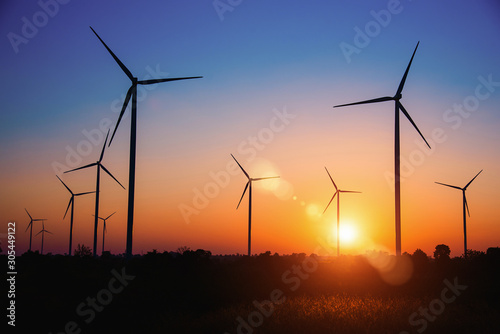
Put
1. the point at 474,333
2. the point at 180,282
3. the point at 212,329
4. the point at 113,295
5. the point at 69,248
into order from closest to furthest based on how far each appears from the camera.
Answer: the point at 474,333 → the point at 212,329 → the point at 113,295 → the point at 180,282 → the point at 69,248

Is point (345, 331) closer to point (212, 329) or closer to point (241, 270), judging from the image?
point (212, 329)

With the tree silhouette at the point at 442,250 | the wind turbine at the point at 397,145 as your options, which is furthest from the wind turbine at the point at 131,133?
the tree silhouette at the point at 442,250

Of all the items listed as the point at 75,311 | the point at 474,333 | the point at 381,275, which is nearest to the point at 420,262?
the point at 381,275

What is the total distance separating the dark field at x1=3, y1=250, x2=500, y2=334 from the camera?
33500 mm

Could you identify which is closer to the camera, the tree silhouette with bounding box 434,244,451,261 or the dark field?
the dark field

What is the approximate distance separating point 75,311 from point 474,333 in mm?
28376

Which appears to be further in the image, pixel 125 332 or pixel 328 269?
pixel 328 269

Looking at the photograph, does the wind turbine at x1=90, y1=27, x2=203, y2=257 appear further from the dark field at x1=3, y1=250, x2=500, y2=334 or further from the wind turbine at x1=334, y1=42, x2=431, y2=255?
the wind turbine at x1=334, y1=42, x2=431, y2=255

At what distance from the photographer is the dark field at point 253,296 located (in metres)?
33.5

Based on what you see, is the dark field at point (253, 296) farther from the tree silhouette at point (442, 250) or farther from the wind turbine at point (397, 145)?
the tree silhouette at point (442, 250)

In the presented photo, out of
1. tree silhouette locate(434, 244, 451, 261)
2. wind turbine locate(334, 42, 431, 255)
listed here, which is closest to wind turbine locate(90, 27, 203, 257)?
wind turbine locate(334, 42, 431, 255)

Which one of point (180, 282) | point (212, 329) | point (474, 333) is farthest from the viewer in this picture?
point (180, 282)

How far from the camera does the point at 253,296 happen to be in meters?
52.6

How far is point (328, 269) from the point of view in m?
66.7
